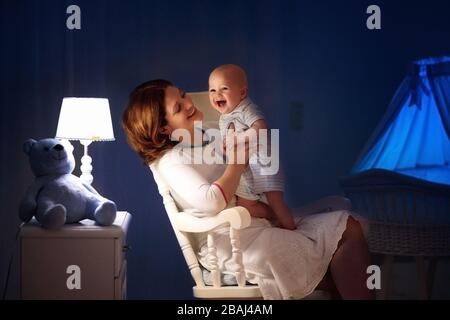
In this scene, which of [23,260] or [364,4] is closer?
[23,260]

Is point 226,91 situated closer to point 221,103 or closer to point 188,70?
point 221,103

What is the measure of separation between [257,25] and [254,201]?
111cm

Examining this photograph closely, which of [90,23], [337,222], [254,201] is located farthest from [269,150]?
[90,23]

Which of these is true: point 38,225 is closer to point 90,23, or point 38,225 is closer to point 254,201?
point 254,201

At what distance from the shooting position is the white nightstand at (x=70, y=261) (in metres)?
2.75

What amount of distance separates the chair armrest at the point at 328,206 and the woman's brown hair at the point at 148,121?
1.96ft

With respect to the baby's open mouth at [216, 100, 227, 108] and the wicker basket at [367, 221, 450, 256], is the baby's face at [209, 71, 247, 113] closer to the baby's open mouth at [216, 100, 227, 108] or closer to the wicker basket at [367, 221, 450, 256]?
the baby's open mouth at [216, 100, 227, 108]

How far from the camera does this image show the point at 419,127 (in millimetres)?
3541

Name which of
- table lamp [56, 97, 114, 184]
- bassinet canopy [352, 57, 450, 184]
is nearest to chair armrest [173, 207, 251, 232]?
table lamp [56, 97, 114, 184]

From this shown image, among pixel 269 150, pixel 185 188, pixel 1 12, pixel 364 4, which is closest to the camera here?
pixel 185 188

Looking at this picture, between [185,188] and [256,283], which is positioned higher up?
[185,188]

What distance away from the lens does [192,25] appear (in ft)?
11.6

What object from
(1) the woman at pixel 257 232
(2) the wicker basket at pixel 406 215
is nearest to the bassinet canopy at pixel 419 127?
(2) the wicker basket at pixel 406 215

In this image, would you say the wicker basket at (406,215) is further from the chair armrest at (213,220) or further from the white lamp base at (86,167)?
the white lamp base at (86,167)
